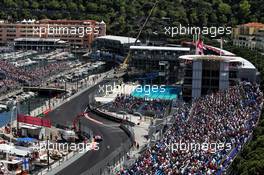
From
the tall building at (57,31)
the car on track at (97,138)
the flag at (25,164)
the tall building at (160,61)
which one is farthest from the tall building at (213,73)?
the tall building at (57,31)

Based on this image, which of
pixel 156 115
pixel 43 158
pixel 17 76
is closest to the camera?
pixel 43 158

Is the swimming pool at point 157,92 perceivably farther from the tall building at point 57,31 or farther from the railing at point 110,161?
the tall building at point 57,31

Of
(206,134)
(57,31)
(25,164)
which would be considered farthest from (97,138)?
(57,31)

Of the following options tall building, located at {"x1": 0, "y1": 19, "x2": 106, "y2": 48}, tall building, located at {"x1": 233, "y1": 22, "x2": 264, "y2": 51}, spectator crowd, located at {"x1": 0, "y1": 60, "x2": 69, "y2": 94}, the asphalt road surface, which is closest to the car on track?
the asphalt road surface

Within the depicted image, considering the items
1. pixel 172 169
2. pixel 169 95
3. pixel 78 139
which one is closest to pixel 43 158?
pixel 78 139

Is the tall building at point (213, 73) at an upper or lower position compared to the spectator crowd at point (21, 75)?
upper

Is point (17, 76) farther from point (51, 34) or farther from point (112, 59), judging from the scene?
point (51, 34)

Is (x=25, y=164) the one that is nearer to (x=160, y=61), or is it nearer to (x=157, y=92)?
(x=157, y=92)
